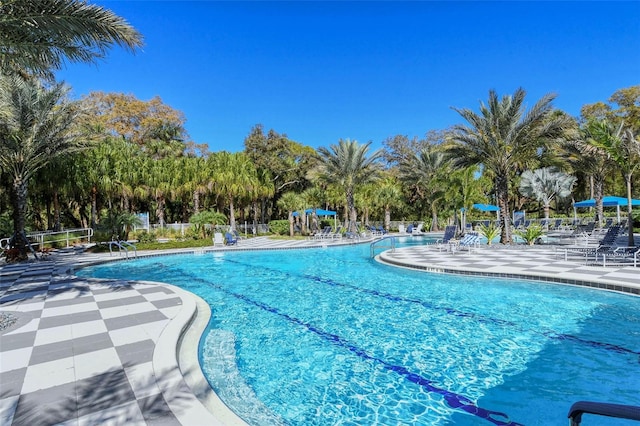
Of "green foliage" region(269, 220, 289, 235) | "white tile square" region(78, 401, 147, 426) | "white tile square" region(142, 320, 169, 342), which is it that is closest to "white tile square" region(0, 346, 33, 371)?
"white tile square" region(142, 320, 169, 342)

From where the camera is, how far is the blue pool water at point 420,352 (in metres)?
3.62

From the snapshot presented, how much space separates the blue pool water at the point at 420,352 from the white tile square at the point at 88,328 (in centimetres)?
146

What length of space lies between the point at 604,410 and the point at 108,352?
469 cm

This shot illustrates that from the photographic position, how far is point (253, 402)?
12.2 feet

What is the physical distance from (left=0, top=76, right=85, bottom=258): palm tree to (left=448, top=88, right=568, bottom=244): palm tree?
16818mm

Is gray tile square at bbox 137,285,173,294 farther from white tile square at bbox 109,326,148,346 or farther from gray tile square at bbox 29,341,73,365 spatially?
gray tile square at bbox 29,341,73,365

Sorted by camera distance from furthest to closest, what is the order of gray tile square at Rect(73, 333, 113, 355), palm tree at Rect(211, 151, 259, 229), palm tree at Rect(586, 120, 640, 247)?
palm tree at Rect(211, 151, 259, 229) < palm tree at Rect(586, 120, 640, 247) < gray tile square at Rect(73, 333, 113, 355)

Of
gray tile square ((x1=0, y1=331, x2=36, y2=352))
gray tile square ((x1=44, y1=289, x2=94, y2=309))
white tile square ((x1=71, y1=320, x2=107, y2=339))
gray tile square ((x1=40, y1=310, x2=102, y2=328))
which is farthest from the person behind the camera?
gray tile square ((x1=44, y1=289, x2=94, y2=309))

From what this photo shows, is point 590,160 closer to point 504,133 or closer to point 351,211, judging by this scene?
point 504,133

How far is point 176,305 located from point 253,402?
328 centimetres

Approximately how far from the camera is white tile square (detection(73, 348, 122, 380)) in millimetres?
3658

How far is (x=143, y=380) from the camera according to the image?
136 inches

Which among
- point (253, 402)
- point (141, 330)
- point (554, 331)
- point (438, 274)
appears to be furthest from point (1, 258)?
point (554, 331)

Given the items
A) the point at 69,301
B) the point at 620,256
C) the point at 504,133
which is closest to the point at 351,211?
the point at 504,133
